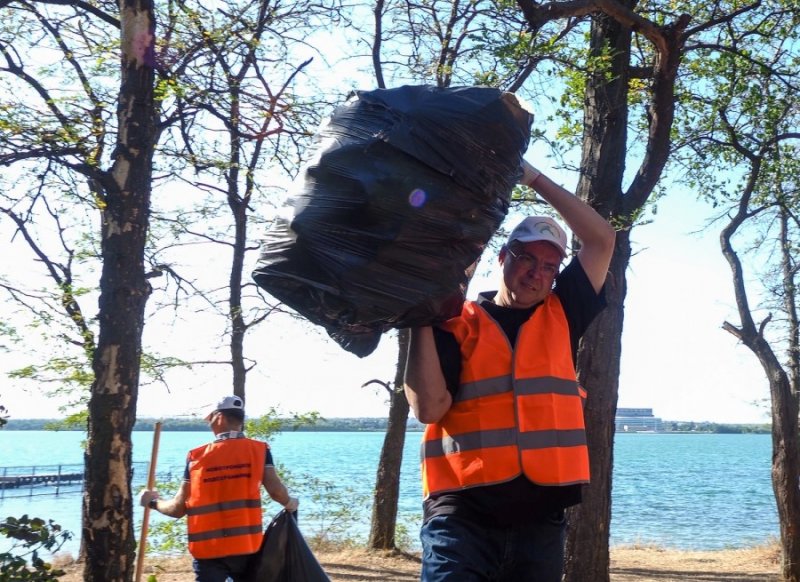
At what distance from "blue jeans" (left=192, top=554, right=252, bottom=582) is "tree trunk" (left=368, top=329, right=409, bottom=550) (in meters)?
7.68

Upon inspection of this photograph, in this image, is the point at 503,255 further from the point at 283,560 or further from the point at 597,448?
the point at 283,560

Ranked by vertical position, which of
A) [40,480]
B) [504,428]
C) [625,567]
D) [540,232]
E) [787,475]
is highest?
[540,232]

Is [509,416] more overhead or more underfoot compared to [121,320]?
more underfoot

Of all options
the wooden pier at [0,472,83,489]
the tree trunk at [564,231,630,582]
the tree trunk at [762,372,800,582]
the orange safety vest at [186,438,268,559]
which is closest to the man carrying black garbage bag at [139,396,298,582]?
the orange safety vest at [186,438,268,559]

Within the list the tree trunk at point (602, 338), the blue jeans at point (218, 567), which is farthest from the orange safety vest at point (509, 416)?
the blue jeans at point (218, 567)

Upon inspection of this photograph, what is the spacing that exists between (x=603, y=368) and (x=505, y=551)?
3361mm

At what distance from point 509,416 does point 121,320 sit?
3996 mm

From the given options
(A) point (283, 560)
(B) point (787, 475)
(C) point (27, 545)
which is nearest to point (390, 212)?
(A) point (283, 560)

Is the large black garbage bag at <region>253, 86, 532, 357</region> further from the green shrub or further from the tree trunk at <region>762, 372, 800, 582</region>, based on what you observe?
the tree trunk at <region>762, 372, 800, 582</region>

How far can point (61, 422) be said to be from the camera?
43.5 feet

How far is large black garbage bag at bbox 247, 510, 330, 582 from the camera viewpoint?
578 centimetres

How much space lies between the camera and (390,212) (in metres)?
2.40

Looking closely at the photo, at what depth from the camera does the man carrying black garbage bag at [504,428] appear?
8.66 feet

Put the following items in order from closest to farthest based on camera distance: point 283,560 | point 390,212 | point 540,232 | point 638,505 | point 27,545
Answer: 1. point 390,212
2. point 540,232
3. point 27,545
4. point 283,560
5. point 638,505
